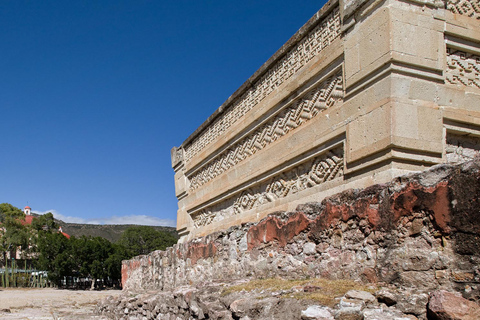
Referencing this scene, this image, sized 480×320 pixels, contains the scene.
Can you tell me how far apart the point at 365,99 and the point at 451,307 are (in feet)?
8.88

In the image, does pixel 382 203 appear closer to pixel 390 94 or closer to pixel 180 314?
pixel 390 94

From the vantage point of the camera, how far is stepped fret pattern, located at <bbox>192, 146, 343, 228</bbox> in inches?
195

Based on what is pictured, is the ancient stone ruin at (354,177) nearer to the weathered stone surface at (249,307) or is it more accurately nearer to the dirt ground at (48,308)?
the weathered stone surface at (249,307)

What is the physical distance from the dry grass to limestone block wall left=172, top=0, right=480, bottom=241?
4.49 ft

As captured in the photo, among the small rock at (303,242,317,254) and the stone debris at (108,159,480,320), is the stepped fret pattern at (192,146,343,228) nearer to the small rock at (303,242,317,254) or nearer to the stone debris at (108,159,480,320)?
the stone debris at (108,159,480,320)

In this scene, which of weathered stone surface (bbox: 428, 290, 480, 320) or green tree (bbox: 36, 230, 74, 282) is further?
green tree (bbox: 36, 230, 74, 282)

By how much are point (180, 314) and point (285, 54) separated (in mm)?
3589

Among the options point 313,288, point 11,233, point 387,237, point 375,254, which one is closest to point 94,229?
point 11,233

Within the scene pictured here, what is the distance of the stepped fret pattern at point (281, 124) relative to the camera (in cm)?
511

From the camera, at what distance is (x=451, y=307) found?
6.65 ft

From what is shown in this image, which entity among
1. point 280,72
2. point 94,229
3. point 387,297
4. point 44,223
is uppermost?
point 280,72

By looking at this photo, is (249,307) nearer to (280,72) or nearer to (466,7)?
(466,7)

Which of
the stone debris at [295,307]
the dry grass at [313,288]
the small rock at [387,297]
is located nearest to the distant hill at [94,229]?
the stone debris at [295,307]

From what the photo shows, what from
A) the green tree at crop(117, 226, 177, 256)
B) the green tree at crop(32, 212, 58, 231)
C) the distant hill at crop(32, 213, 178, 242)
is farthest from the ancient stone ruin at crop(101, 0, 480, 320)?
the distant hill at crop(32, 213, 178, 242)
